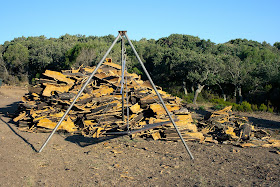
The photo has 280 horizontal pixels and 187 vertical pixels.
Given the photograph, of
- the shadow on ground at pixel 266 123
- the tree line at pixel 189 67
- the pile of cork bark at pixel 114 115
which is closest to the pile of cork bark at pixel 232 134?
the pile of cork bark at pixel 114 115

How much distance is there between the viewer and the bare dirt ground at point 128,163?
16.1ft

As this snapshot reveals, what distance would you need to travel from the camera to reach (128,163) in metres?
6.09

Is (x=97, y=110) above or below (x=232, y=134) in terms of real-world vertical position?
above

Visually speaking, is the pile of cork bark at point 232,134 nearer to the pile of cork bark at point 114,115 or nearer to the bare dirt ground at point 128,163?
the pile of cork bark at point 114,115

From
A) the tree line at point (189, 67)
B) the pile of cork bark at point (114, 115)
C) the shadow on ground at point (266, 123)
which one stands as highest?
→ the tree line at point (189, 67)

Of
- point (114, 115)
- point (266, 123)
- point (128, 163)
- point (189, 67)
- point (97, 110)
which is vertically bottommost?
point (266, 123)

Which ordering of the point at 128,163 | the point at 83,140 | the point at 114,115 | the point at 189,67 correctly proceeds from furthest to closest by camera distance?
the point at 189,67 < the point at 114,115 < the point at 83,140 < the point at 128,163

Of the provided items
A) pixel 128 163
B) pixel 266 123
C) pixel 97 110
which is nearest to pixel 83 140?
pixel 97 110

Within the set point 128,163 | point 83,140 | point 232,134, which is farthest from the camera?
point 232,134

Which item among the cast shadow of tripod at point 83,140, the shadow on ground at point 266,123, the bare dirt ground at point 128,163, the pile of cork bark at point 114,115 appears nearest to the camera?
the bare dirt ground at point 128,163

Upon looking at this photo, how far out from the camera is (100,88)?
1094cm

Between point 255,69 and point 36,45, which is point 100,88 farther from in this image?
point 36,45

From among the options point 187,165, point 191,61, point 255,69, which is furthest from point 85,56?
point 187,165

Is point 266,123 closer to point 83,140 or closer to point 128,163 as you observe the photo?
point 83,140
